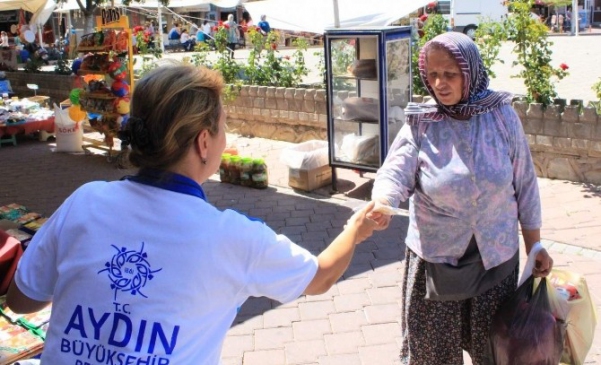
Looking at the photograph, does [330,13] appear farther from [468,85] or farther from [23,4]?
[23,4]

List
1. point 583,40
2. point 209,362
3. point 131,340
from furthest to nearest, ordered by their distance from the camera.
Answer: point 583,40
point 209,362
point 131,340

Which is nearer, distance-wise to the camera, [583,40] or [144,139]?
[144,139]

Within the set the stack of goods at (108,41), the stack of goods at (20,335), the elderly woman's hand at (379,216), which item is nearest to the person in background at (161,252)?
the elderly woman's hand at (379,216)

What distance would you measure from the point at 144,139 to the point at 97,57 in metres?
7.91

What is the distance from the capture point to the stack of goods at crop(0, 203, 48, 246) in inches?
134

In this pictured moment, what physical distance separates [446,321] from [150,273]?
5.10 feet

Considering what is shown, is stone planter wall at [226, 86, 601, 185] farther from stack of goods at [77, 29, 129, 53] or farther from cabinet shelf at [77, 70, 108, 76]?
cabinet shelf at [77, 70, 108, 76]

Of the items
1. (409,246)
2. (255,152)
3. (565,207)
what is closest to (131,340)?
(409,246)

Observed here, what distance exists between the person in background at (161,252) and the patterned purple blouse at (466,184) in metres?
→ 0.96

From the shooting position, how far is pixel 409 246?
2678mm

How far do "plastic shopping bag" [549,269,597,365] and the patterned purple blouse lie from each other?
0.90 feet

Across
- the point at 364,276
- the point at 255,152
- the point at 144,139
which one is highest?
the point at 144,139

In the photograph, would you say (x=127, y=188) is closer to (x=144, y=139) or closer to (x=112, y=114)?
(x=144, y=139)

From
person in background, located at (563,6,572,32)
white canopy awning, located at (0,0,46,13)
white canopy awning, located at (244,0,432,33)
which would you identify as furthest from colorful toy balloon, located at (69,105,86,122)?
person in background, located at (563,6,572,32)
